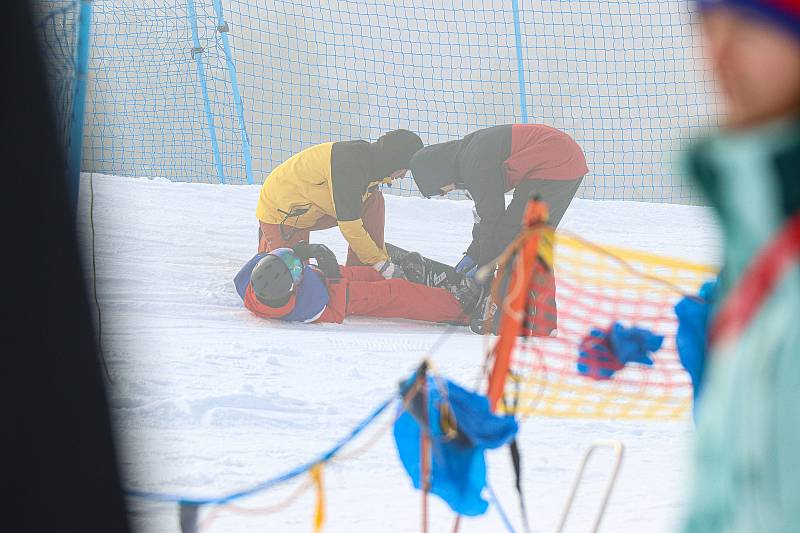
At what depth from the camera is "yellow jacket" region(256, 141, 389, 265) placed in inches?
152

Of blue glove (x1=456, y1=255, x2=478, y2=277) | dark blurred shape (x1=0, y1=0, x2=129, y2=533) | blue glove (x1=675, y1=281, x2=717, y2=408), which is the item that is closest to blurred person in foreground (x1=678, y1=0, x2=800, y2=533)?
dark blurred shape (x1=0, y1=0, x2=129, y2=533)

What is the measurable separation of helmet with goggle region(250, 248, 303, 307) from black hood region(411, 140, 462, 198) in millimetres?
665

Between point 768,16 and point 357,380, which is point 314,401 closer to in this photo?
point 357,380

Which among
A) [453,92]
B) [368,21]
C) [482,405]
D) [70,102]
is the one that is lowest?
[482,405]

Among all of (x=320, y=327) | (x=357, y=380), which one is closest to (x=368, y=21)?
(x=320, y=327)

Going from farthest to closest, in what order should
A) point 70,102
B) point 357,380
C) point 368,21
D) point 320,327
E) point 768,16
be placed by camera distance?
point 368,21 → point 320,327 → point 357,380 → point 70,102 → point 768,16

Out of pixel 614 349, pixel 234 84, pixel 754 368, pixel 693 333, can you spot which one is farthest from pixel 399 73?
pixel 754 368

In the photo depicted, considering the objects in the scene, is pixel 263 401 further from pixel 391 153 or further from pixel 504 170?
pixel 504 170

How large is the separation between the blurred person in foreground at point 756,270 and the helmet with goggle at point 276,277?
3.20 meters

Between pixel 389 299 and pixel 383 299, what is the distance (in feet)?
0.08

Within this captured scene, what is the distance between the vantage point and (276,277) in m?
3.56

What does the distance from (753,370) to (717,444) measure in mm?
38

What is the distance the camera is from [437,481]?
3.91ft

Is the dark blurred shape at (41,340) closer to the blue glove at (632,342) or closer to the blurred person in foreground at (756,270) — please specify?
the blurred person in foreground at (756,270)
